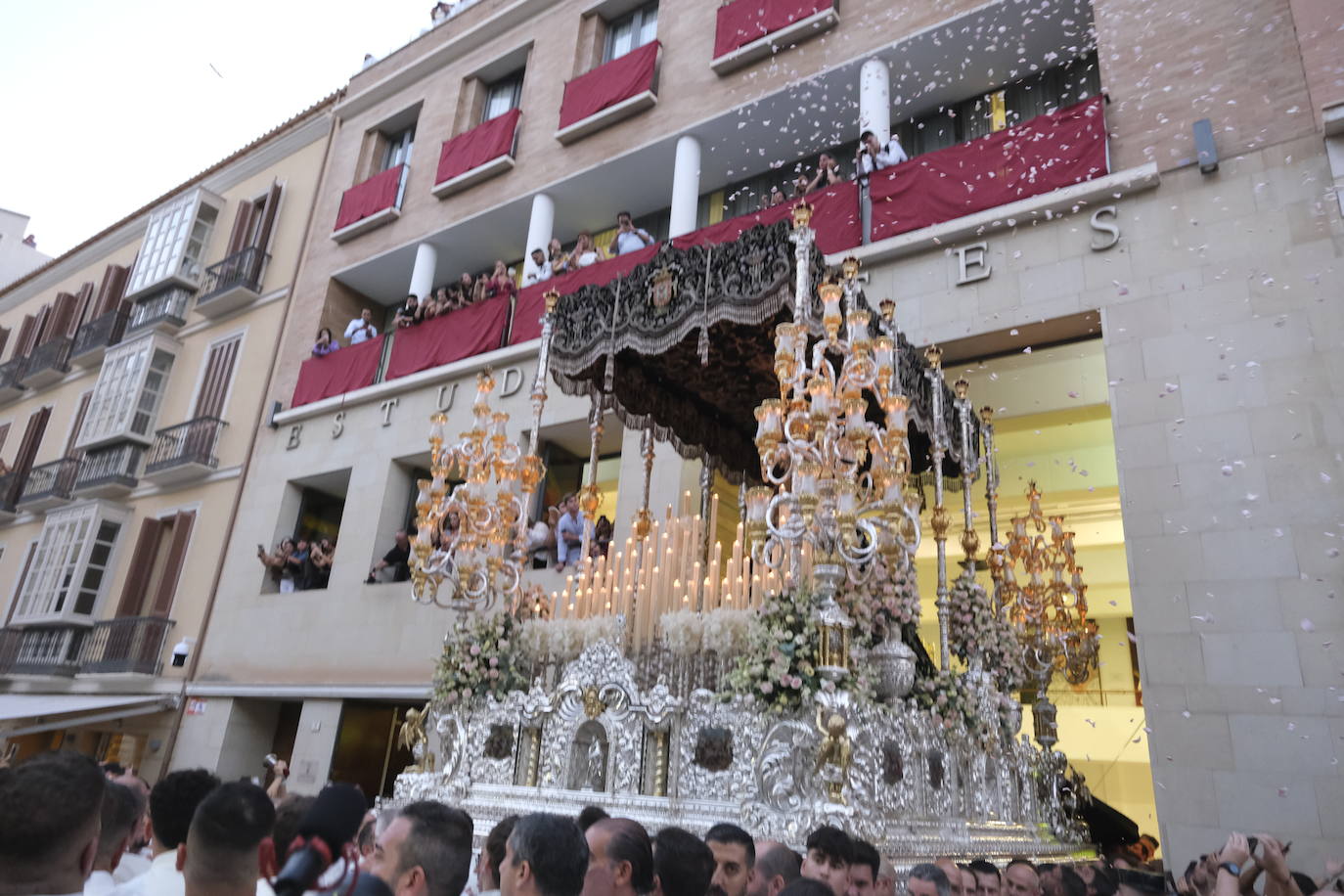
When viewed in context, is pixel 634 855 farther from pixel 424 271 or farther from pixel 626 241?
pixel 424 271

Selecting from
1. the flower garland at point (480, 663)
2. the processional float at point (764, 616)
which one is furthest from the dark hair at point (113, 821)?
the flower garland at point (480, 663)

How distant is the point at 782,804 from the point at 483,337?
29.5ft

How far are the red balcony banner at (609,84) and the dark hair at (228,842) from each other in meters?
12.6

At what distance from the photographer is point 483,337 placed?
1324 centimetres

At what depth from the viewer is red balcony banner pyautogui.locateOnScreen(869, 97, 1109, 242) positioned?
9125 mm

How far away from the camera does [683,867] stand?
3.41 m

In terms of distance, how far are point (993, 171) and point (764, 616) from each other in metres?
5.88

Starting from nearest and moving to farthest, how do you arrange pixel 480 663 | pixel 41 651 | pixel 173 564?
1. pixel 480 663
2. pixel 173 564
3. pixel 41 651

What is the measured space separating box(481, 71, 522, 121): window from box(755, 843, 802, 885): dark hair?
1457 centimetres

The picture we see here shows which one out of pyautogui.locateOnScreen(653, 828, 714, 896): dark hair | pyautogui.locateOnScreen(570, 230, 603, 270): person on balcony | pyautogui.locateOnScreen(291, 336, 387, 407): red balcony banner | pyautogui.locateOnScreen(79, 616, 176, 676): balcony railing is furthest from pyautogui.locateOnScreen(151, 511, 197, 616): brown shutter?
pyautogui.locateOnScreen(653, 828, 714, 896): dark hair

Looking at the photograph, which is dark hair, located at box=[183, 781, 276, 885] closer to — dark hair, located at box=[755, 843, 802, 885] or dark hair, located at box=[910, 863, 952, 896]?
dark hair, located at box=[755, 843, 802, 885]

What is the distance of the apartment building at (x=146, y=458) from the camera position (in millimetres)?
15258

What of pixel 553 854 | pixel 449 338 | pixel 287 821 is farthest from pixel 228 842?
pixel 449 338

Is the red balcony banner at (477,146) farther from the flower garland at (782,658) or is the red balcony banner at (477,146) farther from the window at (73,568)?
the flower garland at (782,658)
